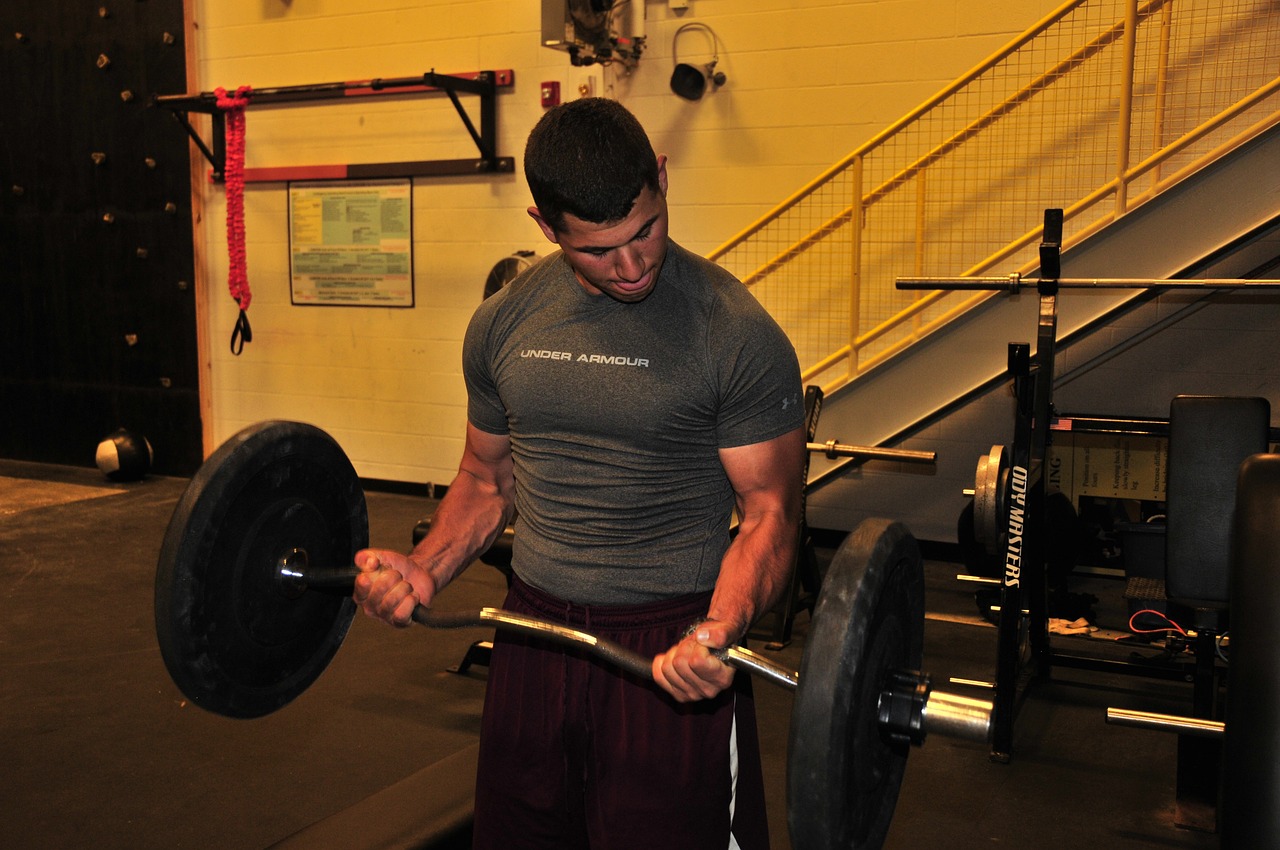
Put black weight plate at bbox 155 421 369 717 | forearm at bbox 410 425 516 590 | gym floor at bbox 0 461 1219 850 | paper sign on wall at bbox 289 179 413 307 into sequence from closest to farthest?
1. black weight plate at bbox 155 421 369 717
2. forearm at bbox 410 425 516 590
3. gym floor at bbox 0 461 1219 850
4. paper sign on wall at bbox 289 179 413 307

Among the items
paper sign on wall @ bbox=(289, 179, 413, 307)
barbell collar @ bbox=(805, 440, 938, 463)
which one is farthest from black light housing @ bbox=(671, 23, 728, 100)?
barbell collar @ bbox=(805, 440, 938, 463)

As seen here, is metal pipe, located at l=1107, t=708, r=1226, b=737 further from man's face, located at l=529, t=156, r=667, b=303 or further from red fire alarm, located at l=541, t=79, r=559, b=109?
red fire alarm, located at l=541, t=79, r=559, b=109

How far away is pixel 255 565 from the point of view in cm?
161

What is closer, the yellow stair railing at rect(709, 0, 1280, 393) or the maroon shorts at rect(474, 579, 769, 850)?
the maroon shorts at rect(474, 579, 769, 850)

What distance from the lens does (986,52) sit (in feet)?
14.3

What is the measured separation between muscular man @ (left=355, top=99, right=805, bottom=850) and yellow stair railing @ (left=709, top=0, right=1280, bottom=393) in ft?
8.05

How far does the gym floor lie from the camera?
2420 mm

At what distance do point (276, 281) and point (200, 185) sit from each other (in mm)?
690

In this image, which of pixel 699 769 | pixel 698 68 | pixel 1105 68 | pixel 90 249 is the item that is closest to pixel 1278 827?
pixel 699 769

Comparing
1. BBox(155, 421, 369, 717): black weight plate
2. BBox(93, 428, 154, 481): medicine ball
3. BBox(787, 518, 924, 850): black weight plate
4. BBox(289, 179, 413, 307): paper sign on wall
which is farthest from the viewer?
BBox(93, 428, 154, 481): medicine ball

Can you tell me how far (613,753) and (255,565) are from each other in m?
0.59

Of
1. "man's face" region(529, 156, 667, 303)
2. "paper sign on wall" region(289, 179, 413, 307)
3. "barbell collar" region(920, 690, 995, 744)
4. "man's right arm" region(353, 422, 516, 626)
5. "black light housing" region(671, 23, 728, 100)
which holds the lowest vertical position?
"barbell collar" region(920, 690, 995, 744)

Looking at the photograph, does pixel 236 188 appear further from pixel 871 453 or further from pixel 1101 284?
pixel 1101 284

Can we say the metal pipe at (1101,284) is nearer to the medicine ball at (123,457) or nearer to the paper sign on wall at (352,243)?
the paper sign on wall at (352,243)
